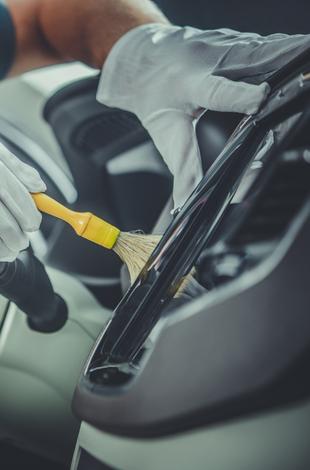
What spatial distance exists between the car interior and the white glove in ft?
0.16

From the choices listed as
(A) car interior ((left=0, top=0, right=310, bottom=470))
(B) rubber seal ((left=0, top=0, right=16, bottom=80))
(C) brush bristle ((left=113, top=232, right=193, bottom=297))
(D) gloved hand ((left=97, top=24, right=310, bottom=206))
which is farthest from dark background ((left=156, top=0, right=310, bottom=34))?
(C) brush bristle ((left=113, top=232, right=193, bottom=297))

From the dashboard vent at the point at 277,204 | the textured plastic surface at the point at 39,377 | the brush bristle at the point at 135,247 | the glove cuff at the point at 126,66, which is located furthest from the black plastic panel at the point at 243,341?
the glove cuff at the point at 126,66

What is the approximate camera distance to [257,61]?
0.75 m

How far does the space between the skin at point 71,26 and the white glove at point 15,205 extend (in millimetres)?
427

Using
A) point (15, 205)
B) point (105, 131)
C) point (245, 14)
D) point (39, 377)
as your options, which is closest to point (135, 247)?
point (15, 205)

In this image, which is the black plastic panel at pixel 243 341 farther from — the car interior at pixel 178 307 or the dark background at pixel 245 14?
the dark background at pixel 245 14

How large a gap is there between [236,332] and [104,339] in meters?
0.24

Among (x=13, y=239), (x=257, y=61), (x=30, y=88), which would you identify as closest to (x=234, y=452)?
(x=13, y=239)

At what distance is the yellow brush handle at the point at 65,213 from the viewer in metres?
0.67

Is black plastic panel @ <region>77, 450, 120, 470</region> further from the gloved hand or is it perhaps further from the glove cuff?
the glove cuff

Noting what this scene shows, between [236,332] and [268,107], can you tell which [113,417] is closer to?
[236,332]

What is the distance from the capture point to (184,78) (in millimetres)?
818

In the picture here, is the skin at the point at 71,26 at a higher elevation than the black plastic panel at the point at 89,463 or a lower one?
higher

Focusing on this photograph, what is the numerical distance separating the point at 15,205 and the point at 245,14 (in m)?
0.57
